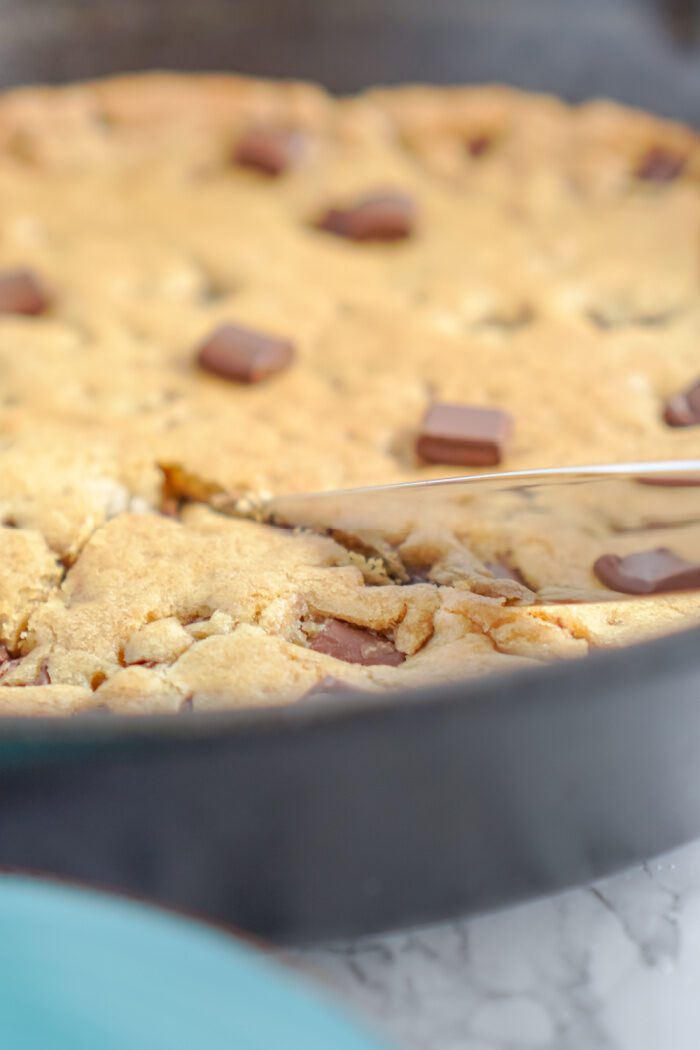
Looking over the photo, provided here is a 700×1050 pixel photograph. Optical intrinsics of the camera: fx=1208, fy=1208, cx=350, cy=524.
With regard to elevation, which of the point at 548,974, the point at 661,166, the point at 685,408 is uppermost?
the point at 661,166

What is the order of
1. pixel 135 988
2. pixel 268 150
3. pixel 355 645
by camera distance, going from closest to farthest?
1. pixel 135 988
2. pixel 355 645
3. pixel 268 150

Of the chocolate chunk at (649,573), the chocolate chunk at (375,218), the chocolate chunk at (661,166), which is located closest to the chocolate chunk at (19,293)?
the chocolate chunk at (375,218)

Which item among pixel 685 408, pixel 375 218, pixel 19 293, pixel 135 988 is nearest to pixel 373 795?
pixel 135 988

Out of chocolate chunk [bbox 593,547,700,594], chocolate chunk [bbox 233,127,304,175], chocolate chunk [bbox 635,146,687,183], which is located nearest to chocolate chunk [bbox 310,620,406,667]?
chocolate chunk [bbox 593,547,700,594]

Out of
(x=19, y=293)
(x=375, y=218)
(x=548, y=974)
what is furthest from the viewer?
(x=375, y=218)

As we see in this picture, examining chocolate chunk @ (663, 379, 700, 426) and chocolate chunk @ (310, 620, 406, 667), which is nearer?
chocolate chunk @ (310, 620, 406, 667)

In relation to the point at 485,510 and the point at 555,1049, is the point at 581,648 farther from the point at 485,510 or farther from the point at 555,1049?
the point at 555,1049

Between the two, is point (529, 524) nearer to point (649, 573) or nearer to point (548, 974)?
point (649, 573)

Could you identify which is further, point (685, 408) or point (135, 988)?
point (685, 408)

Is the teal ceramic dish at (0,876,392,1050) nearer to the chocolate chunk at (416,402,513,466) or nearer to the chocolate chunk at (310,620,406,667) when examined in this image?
the chocolate chunk at (310,620,406,667)
